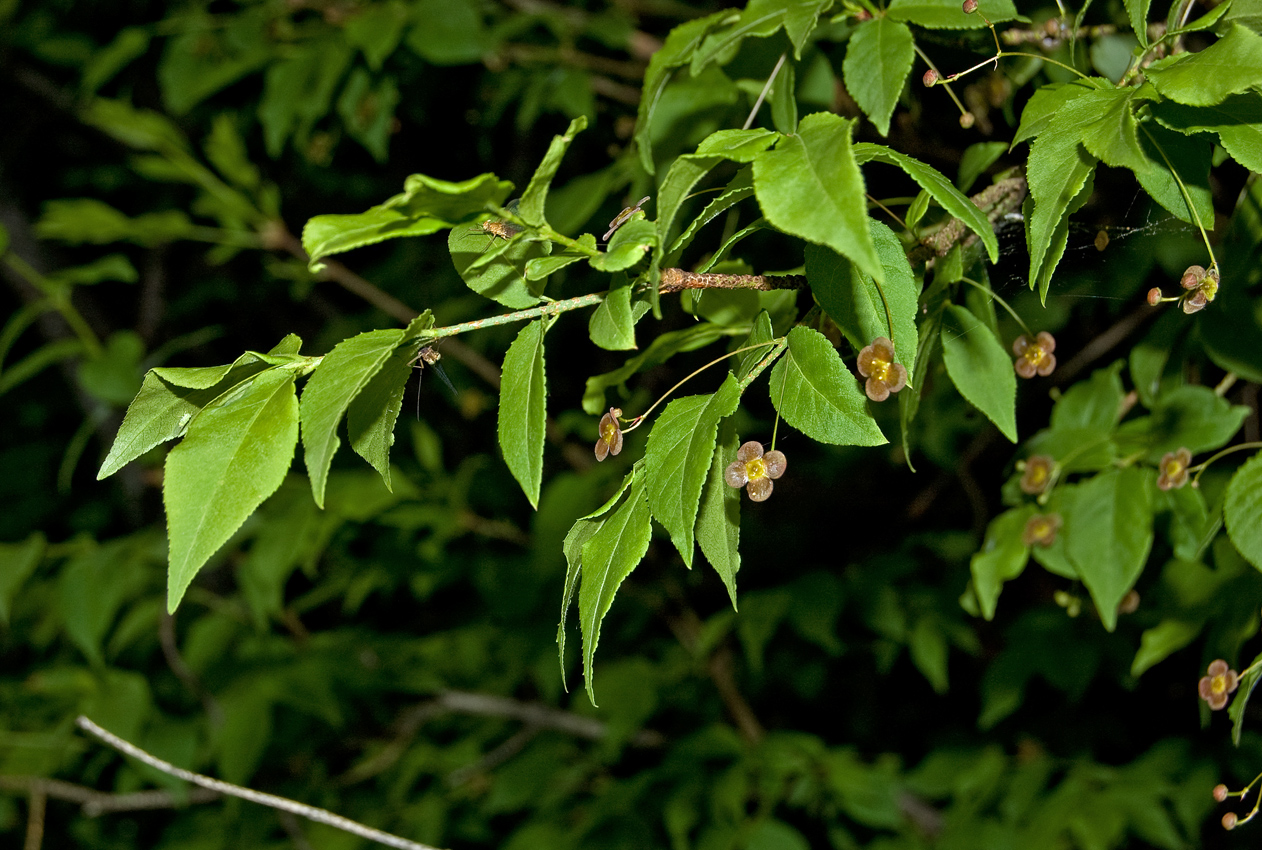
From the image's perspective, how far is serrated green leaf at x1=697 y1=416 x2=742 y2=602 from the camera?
479 millimetres

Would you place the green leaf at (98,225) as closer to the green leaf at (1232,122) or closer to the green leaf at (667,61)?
the green leaf at (667,61)

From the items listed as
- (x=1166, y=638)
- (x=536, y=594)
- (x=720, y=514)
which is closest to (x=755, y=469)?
(x=720, y=514)

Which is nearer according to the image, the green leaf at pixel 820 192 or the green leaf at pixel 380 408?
the green leaf at pixel 820 192

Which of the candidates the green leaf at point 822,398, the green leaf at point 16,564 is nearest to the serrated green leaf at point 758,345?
the green leaf at point 822,398

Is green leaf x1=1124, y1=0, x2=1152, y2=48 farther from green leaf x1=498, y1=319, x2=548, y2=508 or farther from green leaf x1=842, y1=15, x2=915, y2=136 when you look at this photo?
green leaf x1=498, y1=319, x2=548, y2=508

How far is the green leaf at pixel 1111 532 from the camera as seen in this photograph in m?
0.71

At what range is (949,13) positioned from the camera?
58 cm

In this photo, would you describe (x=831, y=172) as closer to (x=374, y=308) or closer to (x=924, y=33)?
→ (x=924, y=33)

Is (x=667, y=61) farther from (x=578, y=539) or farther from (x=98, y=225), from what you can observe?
(x=98, y=225)

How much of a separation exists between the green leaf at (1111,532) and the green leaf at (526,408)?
48 centimetres

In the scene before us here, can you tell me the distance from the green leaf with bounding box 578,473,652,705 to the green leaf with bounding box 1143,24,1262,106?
31cm

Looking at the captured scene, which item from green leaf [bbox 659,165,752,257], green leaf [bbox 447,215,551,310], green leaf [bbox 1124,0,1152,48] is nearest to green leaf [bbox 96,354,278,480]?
green leaf [bbox 447,215,551,310]

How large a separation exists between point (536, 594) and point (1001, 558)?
→ 3.29 feet

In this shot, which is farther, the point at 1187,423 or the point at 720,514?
the point at 1187,423
